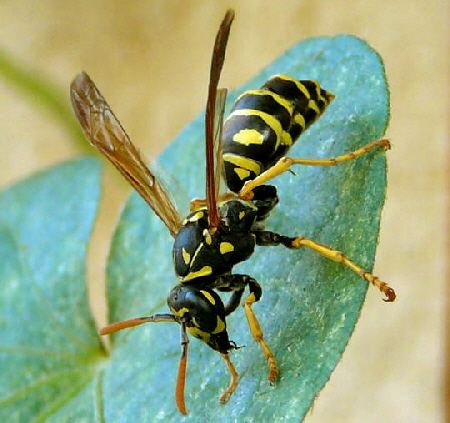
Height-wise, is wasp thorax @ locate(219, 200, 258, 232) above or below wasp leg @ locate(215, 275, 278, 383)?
above

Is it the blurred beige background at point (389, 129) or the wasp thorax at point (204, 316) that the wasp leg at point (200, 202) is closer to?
the wasp thorax at point (204, 316)

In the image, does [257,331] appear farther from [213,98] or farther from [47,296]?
[47,296]

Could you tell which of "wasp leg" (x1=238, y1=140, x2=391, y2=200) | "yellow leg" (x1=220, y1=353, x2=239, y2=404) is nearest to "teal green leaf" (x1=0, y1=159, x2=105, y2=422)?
"yellow leg" (x1=220, y1=353, x2=239, y2=404)

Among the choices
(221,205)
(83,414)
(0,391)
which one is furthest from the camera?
(0,391)

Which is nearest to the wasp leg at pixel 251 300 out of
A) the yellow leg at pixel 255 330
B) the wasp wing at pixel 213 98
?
the yellow leg at pixel 255 330

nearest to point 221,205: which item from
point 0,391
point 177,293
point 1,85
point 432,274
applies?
point 177,293

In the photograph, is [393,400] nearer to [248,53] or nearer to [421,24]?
[421,24]

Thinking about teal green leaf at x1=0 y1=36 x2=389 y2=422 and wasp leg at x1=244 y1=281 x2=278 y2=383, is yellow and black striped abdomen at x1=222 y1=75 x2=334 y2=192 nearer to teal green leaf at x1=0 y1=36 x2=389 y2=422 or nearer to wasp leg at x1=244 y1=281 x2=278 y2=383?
teal green leaf at x1=0 y1=36 x2=389 y2=422

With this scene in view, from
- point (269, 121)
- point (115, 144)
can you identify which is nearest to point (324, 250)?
point (269, 121)
